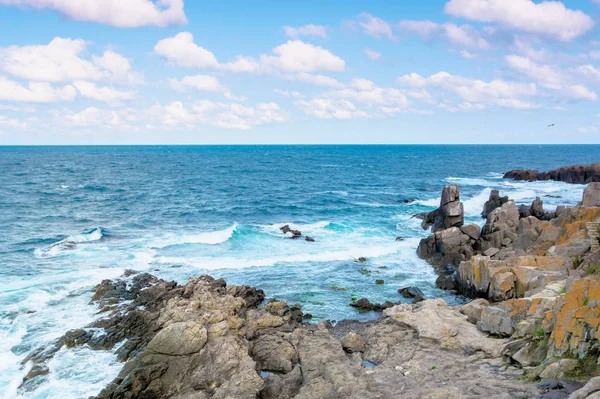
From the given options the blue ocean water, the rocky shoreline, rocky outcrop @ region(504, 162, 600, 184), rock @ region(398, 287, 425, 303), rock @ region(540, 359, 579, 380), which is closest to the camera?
rock @ region(540, 359, 579, 380)

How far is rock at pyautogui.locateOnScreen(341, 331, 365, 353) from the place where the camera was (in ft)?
75.3

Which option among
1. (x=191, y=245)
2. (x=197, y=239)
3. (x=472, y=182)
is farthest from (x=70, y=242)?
(x=472, y=182)

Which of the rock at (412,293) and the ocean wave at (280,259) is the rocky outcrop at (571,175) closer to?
A: the ocean wave at (280,259)

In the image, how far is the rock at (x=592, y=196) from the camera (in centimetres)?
3556

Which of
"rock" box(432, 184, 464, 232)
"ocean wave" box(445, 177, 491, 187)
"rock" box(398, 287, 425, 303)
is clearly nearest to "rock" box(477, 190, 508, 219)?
"rock" box(432, 184, 464, 232)

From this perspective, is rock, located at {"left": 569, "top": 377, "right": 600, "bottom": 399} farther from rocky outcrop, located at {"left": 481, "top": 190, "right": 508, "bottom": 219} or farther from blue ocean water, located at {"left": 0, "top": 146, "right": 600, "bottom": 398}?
rocky outcrop, located at {"left": 481, "top": 190, "right": 508, "bottom": 219}

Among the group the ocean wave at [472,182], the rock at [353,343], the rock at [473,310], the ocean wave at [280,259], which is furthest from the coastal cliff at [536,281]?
the ocean wave at [472,182]

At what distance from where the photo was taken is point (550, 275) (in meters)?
25.7

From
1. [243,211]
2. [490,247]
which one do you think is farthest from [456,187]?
[243,211]

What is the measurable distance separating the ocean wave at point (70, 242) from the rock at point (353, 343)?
28.8 metres

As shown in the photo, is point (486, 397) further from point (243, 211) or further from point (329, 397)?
point (243, 211)

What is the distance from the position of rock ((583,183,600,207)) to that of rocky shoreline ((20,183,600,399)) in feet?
9.36

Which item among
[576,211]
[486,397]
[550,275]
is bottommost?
[486,397]

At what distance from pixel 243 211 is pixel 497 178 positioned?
62.8 meters
